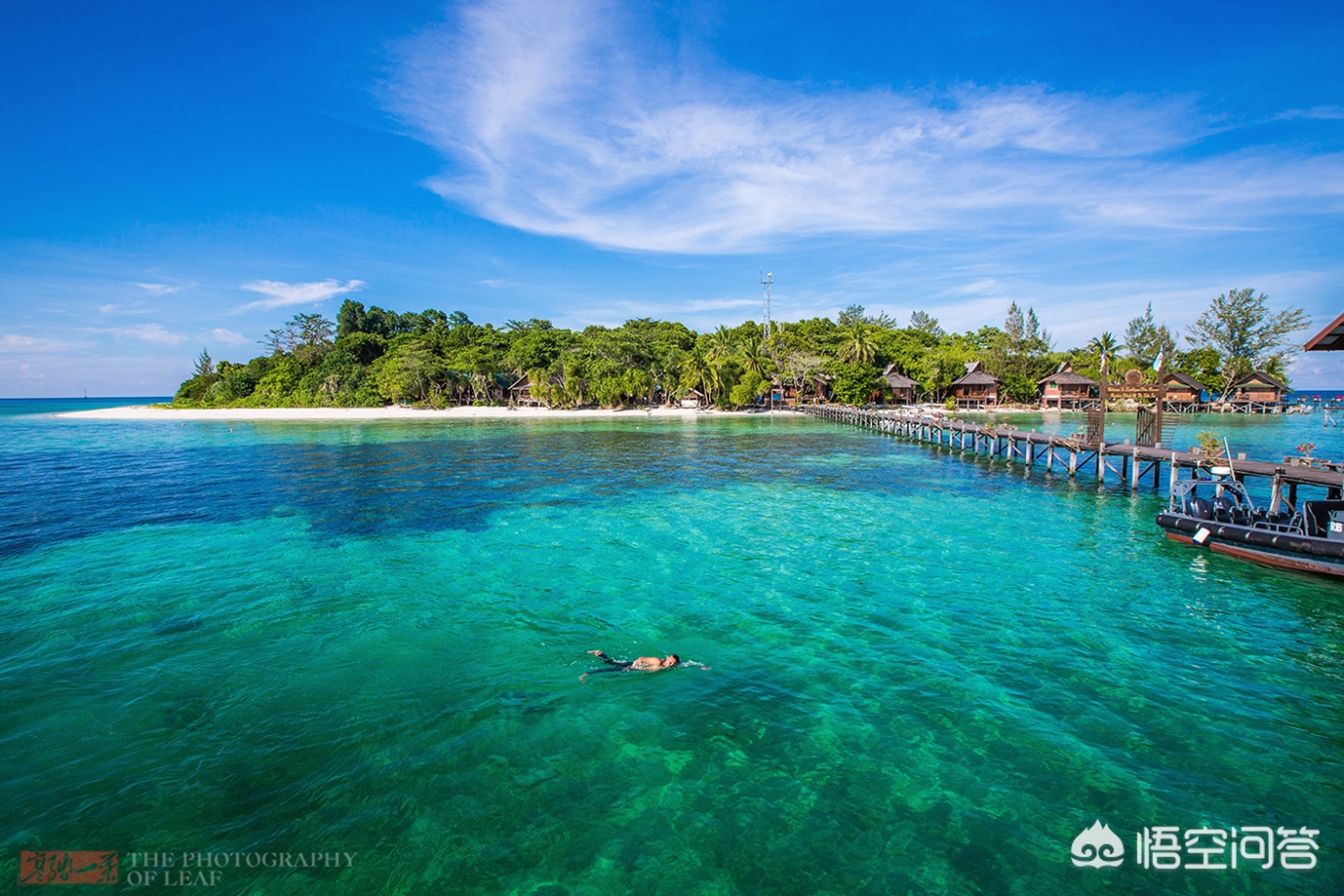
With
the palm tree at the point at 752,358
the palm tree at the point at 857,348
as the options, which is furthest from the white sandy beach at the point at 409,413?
the palm tree at the point at 857,348

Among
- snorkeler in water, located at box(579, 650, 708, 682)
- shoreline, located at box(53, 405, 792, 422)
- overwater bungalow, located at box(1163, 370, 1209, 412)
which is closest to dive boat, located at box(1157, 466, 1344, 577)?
snorkeler in water, located at box(579, 650, 708, 682)

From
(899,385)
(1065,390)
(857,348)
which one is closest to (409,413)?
(857,348)

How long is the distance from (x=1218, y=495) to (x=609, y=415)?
2298 inches

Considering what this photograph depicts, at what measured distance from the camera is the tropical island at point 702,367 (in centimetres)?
7175

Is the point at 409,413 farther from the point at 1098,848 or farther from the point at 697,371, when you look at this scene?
the point at 1098,848

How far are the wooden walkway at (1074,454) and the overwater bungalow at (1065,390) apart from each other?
1320 inches

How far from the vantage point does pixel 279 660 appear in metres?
9.49

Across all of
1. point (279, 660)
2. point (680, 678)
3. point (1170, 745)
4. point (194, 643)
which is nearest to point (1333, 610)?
point (1170, 745)

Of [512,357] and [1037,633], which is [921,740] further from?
[512,357]

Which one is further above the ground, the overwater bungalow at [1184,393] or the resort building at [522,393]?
the resort building at [522,393]

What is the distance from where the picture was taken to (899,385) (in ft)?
246

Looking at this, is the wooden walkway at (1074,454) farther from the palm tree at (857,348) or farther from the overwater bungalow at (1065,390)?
the overwater bungalow at (1065,390)

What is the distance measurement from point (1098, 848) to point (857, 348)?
7185 centimetres

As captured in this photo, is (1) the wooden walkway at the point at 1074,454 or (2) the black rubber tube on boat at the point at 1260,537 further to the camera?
(1) the wooden walkway at the point at 1074,454
